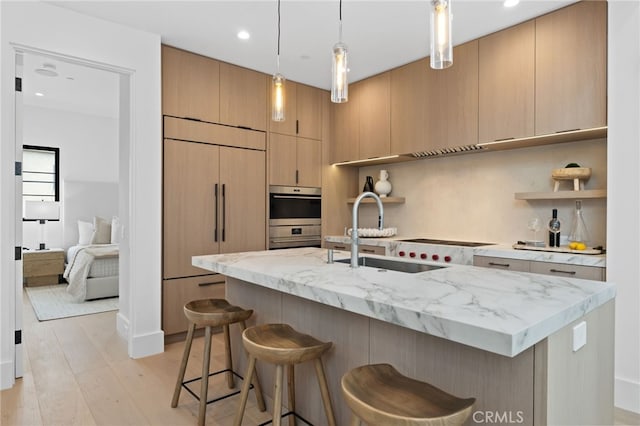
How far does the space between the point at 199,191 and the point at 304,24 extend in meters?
1.70

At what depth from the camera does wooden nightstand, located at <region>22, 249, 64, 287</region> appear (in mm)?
5598

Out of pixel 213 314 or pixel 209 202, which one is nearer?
pixel 213 314

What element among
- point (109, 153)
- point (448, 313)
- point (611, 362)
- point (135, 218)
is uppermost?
point (109, 153)

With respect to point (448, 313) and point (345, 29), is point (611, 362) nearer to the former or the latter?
point (448, 313)

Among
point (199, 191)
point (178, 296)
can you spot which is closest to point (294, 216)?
point (199, 191)

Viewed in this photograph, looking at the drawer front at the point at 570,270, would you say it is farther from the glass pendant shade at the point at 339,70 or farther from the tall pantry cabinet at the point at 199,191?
→ the tall pantry cabinet at the point at 199,191

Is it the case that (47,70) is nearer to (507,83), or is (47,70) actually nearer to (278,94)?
(278,94)

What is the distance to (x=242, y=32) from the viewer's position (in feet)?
10.3

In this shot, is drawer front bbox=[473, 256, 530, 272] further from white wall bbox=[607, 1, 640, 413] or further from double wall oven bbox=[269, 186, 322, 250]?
double wall oven bbox=[269, 186, 322, 250]

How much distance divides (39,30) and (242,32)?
142 centimetres

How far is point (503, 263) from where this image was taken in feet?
9.39

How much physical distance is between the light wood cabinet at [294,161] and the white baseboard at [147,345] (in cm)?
182

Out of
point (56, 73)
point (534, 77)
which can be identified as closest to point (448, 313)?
point (534, 77)

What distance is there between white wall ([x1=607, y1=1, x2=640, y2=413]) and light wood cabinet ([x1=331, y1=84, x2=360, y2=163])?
2360mm
